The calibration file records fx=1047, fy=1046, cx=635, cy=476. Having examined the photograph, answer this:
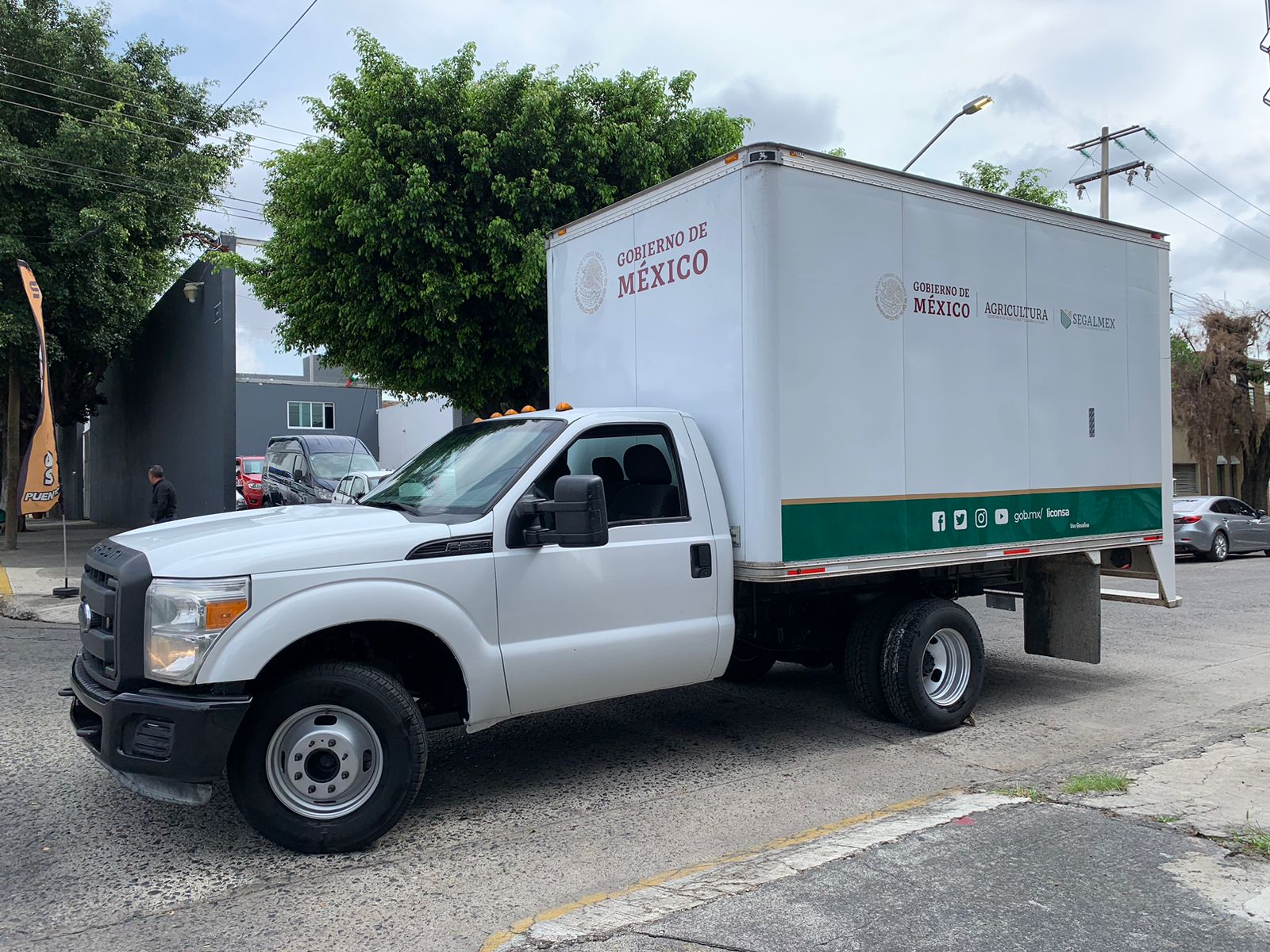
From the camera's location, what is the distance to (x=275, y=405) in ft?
135

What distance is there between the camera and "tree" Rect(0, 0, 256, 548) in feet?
61.3

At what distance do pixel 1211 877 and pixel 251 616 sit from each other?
4.05m

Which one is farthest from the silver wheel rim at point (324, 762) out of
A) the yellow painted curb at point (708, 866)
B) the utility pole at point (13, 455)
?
the utility pole at point (13, 455)

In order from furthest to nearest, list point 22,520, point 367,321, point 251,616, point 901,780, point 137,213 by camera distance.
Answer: point 22,520, point 137,213, point 367,321, point 901,780, point 251,616

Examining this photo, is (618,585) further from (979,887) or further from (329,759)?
(979,887)

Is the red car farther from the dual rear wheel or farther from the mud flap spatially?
the dual rear wheel

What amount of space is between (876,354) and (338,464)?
1594cm

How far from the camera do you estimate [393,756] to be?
470cm

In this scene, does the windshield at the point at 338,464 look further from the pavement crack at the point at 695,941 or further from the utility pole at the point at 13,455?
the pavement crack at the point at 695,941

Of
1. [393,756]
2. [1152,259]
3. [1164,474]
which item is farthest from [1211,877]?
[1152,259]

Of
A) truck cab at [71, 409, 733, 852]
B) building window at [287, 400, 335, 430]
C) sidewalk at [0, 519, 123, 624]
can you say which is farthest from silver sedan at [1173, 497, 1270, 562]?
building window at [287, 400, 335, 430]

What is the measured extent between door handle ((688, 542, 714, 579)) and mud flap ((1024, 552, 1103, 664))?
3178 mm

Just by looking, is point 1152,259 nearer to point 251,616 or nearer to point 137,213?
point 251,616

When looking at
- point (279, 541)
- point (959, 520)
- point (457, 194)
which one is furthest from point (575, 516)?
point (457, 194)
